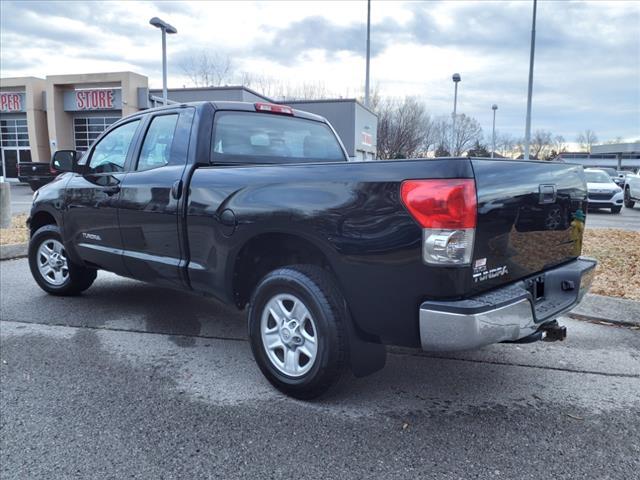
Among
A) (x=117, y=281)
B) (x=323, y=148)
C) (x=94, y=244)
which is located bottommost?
(x=117, y=281)

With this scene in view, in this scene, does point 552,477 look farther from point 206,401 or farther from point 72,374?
point 72,374

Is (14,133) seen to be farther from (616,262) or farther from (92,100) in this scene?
(616,262)

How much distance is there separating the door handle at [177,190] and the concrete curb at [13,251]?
5168 mm

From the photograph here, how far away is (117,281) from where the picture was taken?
664 centimetres

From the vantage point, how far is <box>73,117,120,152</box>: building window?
31.7 meters

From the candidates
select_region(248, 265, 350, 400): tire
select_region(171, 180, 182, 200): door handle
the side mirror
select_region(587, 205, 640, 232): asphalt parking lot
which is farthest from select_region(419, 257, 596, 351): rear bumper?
select_region(587, 205, 640, 232): asphalt parking lot

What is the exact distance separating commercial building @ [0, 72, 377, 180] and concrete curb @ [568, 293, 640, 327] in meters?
25.4

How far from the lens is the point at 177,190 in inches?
152

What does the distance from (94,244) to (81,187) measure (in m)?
0.58

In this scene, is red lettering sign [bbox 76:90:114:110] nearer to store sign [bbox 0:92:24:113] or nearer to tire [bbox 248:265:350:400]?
store sign [bbox 0:92:24:113]

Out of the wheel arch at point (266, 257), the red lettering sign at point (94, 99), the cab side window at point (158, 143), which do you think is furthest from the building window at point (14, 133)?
the wheel arch at point (266, 257)

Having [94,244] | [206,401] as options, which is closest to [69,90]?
[94,244]

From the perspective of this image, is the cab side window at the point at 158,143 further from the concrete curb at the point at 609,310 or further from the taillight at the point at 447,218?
→ the concrete curb at the point at 609,310

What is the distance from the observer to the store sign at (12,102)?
31672mm
